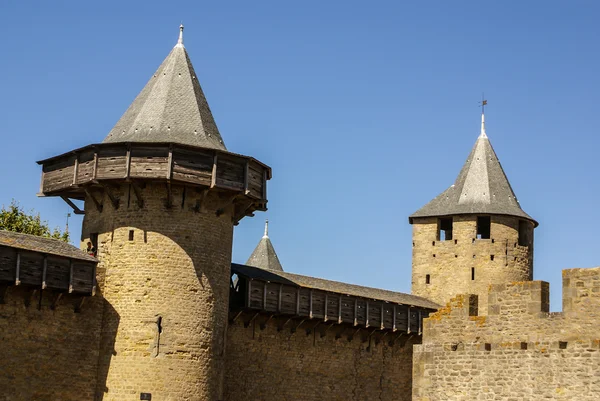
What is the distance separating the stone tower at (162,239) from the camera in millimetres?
22953

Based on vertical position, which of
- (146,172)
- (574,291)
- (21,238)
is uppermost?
(146,172)

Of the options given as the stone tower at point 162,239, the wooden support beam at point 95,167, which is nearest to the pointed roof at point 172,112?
the stone tower at point 162,239

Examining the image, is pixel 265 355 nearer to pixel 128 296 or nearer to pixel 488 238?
pixel 128 296

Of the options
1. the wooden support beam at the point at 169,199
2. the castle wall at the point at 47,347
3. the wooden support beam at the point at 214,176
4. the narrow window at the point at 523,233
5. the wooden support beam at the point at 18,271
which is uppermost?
the narrow window at the point at 523,233

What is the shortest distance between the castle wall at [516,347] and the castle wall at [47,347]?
9.58 metres

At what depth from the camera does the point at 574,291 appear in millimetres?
14516

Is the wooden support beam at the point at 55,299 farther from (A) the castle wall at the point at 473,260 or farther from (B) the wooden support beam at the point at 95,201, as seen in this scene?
(A) the castle wall at the point at 473,260

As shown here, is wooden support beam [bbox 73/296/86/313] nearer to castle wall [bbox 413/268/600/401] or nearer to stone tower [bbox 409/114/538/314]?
castle wall [bbox 413/268/600/401]

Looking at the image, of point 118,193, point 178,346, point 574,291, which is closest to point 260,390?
point 178,346

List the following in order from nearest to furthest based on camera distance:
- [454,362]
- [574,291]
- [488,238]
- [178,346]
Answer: [574,291] → [454,362] → [178,346] → [488,238]

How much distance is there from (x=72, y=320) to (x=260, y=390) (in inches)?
237

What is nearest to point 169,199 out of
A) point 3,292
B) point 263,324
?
point 3,292

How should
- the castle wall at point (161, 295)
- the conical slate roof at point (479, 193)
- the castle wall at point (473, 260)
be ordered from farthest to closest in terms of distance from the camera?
the conical slate roof at point (479, 193) → the castle wall at point (473, 260) → the castle wall at point (161, 295)

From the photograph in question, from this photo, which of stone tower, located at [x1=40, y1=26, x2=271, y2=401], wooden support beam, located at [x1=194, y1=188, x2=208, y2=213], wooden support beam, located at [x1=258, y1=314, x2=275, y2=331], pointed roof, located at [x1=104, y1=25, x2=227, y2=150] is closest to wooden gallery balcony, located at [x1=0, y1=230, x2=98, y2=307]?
stone tower, located at [x1=40, y1=26, x2=271, y2=401]
